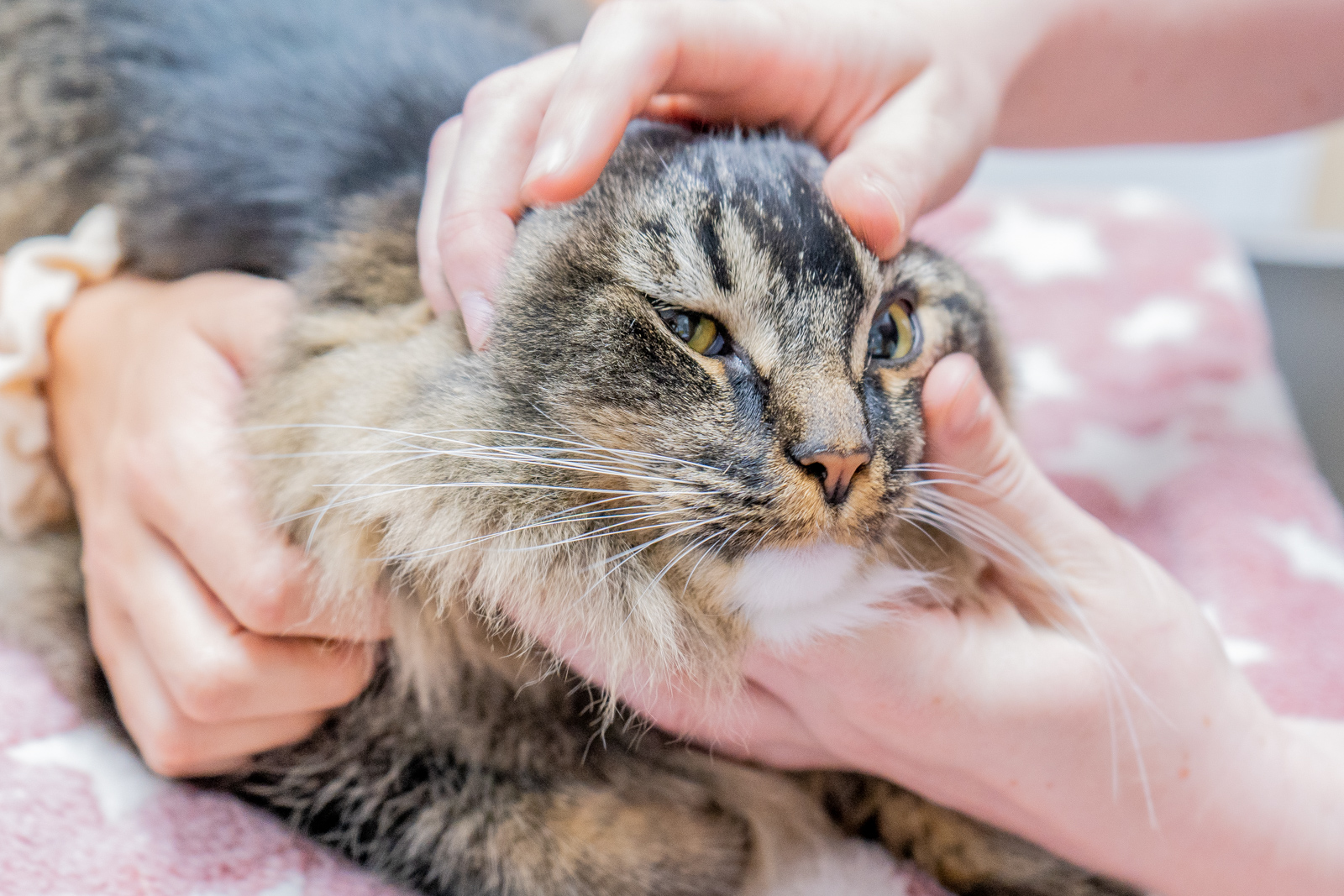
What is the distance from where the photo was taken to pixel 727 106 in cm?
96

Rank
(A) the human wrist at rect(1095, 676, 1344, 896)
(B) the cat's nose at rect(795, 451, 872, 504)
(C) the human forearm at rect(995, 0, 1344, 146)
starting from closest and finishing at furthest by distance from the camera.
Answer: (B) the cat's nose at rect(795, 451, 872, 504) → (A) the human wrist at rect(1095, 676, 1344, 896) → (C) the human forearm at rect(995, 0, 1344, 146)

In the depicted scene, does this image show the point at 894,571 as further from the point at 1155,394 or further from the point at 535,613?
the point at 1155,394

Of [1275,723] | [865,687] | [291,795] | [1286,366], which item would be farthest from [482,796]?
[1286,366]

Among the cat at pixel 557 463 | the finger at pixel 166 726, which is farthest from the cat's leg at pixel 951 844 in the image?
the finger at pixel 166 726

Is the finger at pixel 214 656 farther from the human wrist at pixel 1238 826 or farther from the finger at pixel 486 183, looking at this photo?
the human wrist at pixel 1238 826

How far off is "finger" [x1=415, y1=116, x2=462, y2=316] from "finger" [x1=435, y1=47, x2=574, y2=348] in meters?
0.02

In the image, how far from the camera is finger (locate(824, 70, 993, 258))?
30.3 inches

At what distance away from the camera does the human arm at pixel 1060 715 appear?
815 millimetres

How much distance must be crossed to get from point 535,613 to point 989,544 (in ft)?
1.37

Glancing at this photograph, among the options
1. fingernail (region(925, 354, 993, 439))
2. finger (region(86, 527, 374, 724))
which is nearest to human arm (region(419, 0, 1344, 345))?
fingernail (region(925, 354, 993, 439))

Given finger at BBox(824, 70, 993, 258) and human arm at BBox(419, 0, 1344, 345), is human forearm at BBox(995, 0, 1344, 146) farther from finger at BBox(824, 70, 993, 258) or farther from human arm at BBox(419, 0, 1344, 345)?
finger at BBox(824, 70, 993, 258)

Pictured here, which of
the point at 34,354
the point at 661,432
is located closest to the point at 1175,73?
the point at 661,432

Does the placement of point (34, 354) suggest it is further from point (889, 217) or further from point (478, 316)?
point (889, 217)

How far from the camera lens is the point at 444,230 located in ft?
2.67
